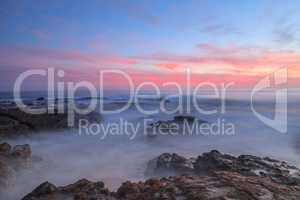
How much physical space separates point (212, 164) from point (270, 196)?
125 inches

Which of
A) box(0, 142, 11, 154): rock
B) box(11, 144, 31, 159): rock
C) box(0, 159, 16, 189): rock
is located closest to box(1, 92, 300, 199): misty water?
box(0, 159, 16, 189): rock

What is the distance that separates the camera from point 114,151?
15609 millimetres

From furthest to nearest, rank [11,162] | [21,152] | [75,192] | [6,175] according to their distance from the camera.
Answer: [21,152]
[11,162]
[6,175]
[75,192]

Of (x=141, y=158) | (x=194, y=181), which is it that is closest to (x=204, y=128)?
(x=141, y=158)

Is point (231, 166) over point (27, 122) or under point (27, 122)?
under

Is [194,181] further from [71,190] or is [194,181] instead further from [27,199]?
[27,199]

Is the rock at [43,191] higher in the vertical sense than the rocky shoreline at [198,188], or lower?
lower

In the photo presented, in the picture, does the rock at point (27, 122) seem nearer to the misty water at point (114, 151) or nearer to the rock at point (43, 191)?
the misty water at point (114, 151)

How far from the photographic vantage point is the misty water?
10.5 meters

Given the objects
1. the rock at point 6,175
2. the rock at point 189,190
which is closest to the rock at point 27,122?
the rock at point 6,175

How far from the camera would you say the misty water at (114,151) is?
34.4 feet

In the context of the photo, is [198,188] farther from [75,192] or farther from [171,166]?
[171,166]

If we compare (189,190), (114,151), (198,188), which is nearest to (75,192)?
(189,190)

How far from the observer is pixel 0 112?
18.3 metres
